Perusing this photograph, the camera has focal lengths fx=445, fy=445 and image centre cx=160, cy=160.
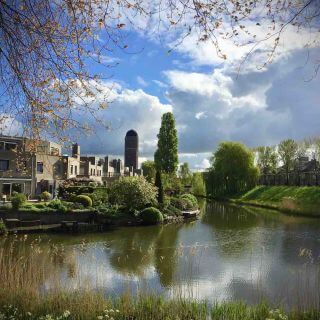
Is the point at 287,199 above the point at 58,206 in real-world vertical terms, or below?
above

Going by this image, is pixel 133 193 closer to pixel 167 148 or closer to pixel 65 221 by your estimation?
pixel 65 221

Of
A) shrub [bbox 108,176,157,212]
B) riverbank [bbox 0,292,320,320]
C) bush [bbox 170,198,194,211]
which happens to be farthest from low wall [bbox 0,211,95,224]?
riverbank [bbox 0,292,320,320]

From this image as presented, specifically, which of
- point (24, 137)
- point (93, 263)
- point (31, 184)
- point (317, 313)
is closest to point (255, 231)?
point (93, 263)

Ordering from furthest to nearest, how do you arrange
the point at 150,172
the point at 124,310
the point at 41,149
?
the point at 150,172 → the point at 124,310 → the point at 41,149

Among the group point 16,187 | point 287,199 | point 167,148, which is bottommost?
point 287,199

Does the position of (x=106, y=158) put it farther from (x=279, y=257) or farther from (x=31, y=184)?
(x=279, y=257)

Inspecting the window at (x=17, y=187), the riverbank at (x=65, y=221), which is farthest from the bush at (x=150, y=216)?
the window at (x=17, y=187)

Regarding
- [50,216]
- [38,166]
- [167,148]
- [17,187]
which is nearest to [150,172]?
[167,148]

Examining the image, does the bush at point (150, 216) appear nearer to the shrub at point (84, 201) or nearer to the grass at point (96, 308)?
the shrub at point (84, 201)

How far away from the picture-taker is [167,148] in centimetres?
6525

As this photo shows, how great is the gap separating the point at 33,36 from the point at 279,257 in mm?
14452

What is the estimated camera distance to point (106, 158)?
94875mm

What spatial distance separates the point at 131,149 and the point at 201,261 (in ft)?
363

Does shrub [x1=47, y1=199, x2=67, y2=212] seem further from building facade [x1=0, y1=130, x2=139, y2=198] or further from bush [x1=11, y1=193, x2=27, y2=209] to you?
bush [x1=11, y1=193, x2=27, y2=209]
